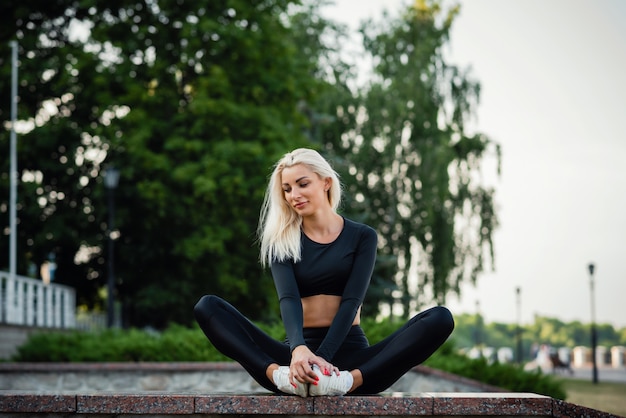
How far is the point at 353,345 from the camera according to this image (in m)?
5.30

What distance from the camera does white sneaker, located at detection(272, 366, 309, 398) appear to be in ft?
15.6

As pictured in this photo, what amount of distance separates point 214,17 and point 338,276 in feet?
69.1

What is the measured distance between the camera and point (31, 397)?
4984 mm

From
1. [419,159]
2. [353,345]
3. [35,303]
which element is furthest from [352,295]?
[419,159]

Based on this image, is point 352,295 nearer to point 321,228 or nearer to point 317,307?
point 317,307

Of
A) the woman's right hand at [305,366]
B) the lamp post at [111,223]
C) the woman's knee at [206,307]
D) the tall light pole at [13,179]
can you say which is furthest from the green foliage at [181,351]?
the tall light pole at [13,179]

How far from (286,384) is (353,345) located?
1.95 feet

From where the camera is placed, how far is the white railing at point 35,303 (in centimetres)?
2234

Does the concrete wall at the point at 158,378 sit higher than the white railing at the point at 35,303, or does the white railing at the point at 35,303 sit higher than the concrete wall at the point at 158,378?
the white railing at the point at 35,303

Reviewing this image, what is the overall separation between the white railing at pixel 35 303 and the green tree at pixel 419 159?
35.7 ft

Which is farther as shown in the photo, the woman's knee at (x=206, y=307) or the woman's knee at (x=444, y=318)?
the woman's knee at (x=206, y=307)

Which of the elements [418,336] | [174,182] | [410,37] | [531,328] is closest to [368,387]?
[418,336]

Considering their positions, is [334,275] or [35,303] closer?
[334,275]

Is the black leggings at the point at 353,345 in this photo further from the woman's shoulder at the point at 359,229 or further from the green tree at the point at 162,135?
the green tree at the point at 162,135
